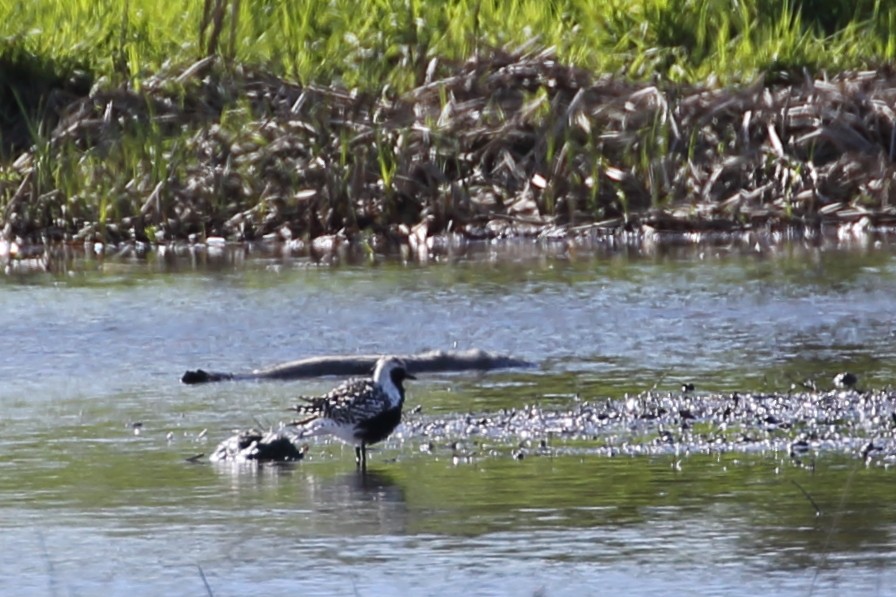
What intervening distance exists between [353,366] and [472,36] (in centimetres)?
832

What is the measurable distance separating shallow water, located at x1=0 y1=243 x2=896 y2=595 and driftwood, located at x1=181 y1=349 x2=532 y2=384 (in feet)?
0.47

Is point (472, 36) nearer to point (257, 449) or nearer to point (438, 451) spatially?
point (438, 451)

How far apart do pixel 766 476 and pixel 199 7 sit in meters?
13.0

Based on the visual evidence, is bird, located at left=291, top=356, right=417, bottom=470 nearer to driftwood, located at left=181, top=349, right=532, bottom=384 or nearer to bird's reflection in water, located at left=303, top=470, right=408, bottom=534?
bird's reflection in water, located at left=303, top=470, right=408, bottom=534

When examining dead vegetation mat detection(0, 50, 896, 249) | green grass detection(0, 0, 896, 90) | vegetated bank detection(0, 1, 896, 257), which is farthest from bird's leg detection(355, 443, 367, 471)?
green grass detection(0, 0, 896, 90)

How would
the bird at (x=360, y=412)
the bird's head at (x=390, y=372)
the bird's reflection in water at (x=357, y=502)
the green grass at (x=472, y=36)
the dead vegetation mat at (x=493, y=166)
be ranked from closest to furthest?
the bird's reflection in water at (x=357, y=502)
the bird at (x=360, y=412)
the bird's head at (x=390, y=372)
the dead vegetation mat at (x=493, y=166)
the green grass at (x=472, y=36)

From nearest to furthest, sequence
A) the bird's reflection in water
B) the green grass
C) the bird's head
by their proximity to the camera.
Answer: the bird's reflection in water, the bird's head, the green grass

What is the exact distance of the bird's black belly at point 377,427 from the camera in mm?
7410

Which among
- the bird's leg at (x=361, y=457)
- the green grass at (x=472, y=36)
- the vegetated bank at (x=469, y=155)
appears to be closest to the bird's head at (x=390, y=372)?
the bird's leg at (x=361, y=457)

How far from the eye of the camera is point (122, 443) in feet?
26.1

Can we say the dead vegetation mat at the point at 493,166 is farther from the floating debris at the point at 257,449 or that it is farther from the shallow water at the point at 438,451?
the floating debris at the point at 257,449

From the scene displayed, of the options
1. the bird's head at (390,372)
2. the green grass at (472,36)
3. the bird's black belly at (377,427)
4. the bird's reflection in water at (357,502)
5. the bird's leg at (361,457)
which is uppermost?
the green grass at (472,36)

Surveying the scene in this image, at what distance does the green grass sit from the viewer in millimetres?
17078

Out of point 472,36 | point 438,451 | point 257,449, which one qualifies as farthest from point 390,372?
point 472,36
